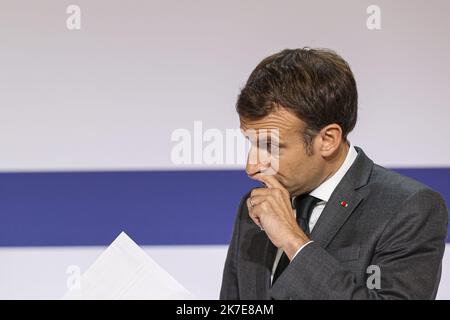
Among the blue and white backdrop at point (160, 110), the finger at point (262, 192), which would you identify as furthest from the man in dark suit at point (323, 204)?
the blue and white backdrop at point (160, 110)

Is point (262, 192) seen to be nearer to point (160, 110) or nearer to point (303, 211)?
point (303, 211)

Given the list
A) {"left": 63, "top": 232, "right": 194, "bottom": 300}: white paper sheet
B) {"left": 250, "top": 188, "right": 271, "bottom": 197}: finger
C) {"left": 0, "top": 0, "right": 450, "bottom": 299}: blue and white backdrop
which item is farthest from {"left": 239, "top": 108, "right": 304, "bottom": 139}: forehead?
{"left": 0, "top": 0, "right": 450, "bottom": 299}: blue and white backdrop

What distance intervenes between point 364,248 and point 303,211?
0.17 metres

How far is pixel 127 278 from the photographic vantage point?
1.09m

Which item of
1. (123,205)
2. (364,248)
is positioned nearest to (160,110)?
(123,205)

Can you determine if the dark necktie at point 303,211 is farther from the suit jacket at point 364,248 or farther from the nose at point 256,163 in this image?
the nose at point 256,163

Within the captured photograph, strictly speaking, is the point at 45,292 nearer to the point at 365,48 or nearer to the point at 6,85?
the point at 6,85

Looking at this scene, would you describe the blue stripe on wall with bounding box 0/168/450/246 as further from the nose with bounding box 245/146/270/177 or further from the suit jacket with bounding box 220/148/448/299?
the nose with bounding box 245/146/270/177

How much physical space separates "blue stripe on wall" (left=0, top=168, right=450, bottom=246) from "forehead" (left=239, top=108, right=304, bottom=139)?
3.85 ft

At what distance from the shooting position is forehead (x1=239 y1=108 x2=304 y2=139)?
1.21 m

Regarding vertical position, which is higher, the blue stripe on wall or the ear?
the ear

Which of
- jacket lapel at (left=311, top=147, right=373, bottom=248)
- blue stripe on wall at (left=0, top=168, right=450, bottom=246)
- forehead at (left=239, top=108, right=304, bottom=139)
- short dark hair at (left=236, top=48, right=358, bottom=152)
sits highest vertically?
short dark hair at (left=236, top=48, right=358, bottom=152)

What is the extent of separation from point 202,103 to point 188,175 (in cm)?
27

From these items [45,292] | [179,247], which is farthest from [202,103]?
[45,292]
